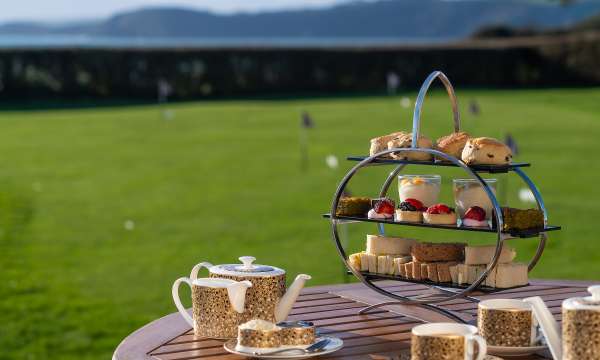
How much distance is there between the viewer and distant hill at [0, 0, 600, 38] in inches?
3620

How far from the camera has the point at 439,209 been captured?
3.50 m

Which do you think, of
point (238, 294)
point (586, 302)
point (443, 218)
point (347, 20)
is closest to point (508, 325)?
point (586, 302)

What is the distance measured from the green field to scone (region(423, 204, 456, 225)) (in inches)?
177

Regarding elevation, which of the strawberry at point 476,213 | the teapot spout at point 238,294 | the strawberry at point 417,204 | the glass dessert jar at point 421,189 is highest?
the glass dessert jar at point 421,189

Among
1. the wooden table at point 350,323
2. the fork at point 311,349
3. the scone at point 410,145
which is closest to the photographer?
the fork at point 311,349

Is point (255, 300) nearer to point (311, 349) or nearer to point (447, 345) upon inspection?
point (311, 349)

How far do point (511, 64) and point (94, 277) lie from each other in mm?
25889

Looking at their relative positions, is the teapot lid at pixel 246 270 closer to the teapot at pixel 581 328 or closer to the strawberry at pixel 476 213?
the strawberry at pixel 476 213

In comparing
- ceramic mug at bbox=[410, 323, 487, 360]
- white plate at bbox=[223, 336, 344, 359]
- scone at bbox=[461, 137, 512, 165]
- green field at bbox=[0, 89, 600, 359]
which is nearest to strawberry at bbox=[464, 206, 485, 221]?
scone at bbox=[461, 137, 512, 165]

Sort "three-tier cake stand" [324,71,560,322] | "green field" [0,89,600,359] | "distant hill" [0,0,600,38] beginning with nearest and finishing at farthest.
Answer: "three-tier cake stand" [324,71,560,322] → "green field" [0,89,600,359] → "distant hill" [0,0,600,38]

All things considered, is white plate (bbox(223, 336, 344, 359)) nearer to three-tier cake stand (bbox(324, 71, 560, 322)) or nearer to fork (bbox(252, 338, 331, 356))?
fork (bbox(252, 338, 331, 356))

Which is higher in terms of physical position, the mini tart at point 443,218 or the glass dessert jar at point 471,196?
the glass dessert jar at point 471,196

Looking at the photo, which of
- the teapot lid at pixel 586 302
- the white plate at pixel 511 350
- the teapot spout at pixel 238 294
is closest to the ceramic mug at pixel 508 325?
the white plate at pixel 511 350

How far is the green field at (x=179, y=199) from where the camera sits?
898 centimetres
